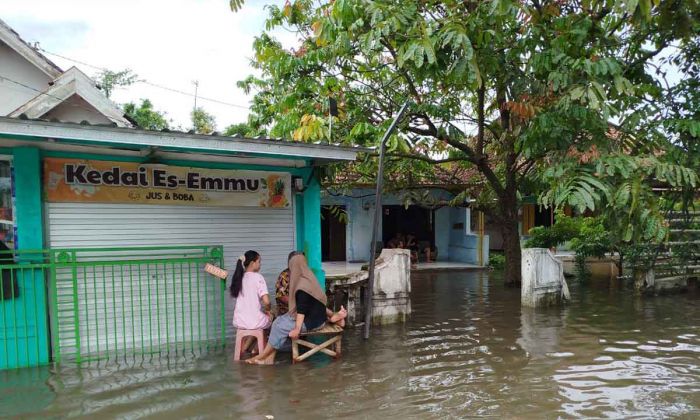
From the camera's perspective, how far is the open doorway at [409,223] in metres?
20.5

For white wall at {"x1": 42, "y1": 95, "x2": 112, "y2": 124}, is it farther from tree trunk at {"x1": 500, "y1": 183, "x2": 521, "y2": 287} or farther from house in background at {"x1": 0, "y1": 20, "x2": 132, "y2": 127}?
tree trunk at {"x1": 500, "y1": 183, "x2": 521, "y2": 287}

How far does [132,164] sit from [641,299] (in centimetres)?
1059

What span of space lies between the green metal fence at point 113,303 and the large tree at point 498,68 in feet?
9.60

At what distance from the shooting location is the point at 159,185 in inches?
284

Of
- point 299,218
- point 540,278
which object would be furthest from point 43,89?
point 540,278

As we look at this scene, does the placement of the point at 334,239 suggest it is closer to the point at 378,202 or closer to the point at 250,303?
the point at 378,202

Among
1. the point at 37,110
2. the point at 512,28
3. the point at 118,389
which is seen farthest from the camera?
the point at 37,110

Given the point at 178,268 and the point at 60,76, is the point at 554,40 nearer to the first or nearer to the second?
the point at 178,268

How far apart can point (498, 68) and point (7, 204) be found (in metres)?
6.93

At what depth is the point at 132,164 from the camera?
700 centimetres

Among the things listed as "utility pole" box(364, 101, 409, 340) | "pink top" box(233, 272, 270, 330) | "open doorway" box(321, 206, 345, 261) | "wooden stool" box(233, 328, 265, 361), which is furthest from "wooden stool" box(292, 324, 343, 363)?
"open doorway" box(321, 206, 345, 261)

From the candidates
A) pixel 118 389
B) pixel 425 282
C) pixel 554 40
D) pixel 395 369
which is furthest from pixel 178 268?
pixel 425 282

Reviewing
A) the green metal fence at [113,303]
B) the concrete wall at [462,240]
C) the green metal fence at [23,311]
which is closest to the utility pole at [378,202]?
the green metal fence at [113,303]

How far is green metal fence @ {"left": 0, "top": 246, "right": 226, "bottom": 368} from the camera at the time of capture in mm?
6309
